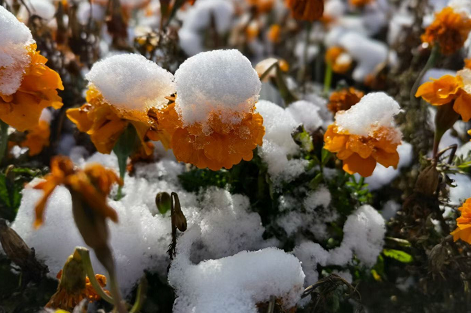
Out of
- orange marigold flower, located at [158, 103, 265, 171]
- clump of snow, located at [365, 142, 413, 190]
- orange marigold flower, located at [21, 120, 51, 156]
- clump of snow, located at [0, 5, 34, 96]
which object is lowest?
clump of snow, located at [365, 142, 413, 190]

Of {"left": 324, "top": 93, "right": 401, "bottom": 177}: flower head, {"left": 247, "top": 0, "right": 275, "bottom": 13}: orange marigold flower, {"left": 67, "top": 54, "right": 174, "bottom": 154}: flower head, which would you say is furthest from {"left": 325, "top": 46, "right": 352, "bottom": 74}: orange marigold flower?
{"left": 67, "top": 54, "right": 174, "bottom": 154}: flower head

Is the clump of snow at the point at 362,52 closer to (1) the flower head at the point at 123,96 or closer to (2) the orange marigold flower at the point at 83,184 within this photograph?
(1) the flower head at the point at 123,96

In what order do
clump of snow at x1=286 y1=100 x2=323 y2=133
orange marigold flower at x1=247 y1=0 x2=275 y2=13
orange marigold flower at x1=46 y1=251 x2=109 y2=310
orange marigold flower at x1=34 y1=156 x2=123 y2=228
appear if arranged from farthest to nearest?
orange marigold flower at x1=247 y1=0 x2=275 y2=13, clump of snow at x1=286 y1=100 x2=323 y2=133, orange marigold flower at x1=46 y1=251 x2=109 y2=310, orange marigold flower at x1=34 y1=156 x2=123 y2=228

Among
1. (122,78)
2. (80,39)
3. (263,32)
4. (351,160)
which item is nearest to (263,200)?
(351,160)

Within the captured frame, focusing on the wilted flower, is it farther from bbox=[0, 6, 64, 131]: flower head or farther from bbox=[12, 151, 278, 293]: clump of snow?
bbox=[0, 6, 64, 131]: flower head

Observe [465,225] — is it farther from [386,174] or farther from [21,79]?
[21,79]

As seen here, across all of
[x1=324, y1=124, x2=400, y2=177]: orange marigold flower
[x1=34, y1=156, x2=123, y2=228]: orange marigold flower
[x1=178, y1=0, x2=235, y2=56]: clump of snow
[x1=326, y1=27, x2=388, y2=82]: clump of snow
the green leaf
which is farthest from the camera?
[x1=178, y1=0, x2=235, y2=56]: clump of snow

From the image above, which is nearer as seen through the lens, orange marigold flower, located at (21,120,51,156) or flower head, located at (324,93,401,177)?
flower head, located at (324,93,401,177)

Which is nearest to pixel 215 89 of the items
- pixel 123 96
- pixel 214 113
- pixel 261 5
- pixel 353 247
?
pixel 214 113
